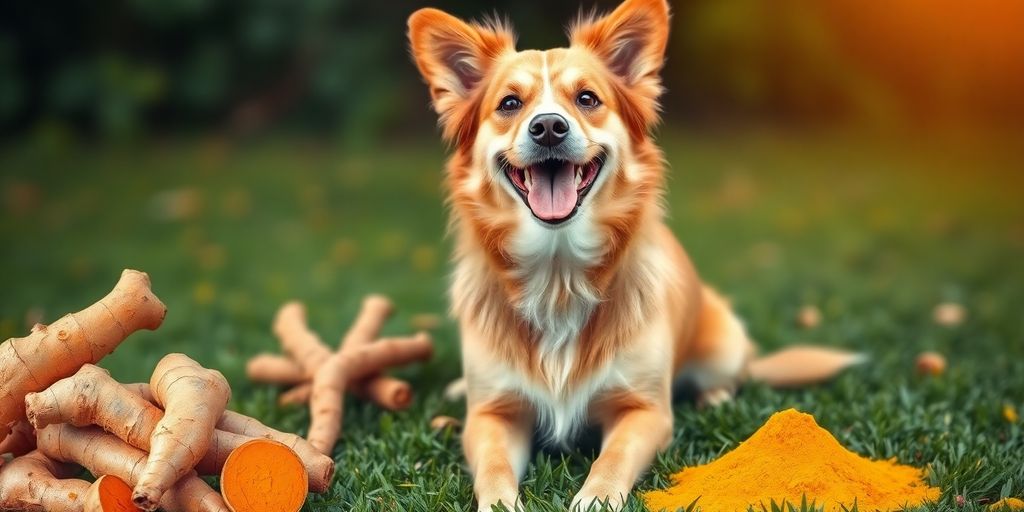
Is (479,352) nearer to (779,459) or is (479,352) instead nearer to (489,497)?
(489,497)

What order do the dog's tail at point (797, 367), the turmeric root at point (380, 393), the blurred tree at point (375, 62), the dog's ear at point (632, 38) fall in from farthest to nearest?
1. the blurred tree at point (375, 62)
2. the dog's tail at point (797, 367)
3. the turmeric root at point (380, 393)
4. the dog's ear at point (632, 38)

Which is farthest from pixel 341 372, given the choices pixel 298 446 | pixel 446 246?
pixel 446 246

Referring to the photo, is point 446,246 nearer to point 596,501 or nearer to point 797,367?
point 797,367

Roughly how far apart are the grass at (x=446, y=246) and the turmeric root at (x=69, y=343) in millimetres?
763

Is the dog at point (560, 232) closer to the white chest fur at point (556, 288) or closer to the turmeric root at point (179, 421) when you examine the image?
the white chest fur at point (556, 288)

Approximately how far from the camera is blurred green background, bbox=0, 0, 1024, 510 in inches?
151

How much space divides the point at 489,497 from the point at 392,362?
1.25m

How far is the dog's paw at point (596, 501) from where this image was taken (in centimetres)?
279

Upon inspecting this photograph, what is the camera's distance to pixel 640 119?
349cm

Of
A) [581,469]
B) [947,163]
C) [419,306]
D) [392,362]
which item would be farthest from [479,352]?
[947,163]

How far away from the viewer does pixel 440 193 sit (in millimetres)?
8289

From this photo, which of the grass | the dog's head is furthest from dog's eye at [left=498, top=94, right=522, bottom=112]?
→ the grass

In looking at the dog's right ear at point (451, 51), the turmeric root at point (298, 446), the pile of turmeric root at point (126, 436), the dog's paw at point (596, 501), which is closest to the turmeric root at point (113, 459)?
the pile of turmeric root at point (126, 436)

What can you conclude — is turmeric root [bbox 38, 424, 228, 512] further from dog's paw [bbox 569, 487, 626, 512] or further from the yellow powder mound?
the yellow powder mound
